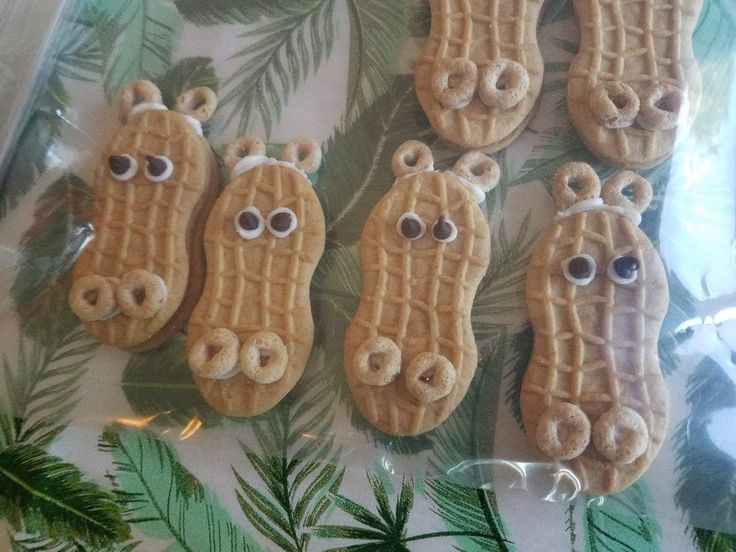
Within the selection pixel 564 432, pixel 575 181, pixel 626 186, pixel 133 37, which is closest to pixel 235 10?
pixel 133 37

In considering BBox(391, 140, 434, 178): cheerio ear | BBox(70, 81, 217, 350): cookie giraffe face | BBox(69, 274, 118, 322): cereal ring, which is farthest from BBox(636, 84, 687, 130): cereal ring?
BBox(69, 274, 118, 322): cereal ring

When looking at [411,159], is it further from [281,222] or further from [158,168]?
[158,168]

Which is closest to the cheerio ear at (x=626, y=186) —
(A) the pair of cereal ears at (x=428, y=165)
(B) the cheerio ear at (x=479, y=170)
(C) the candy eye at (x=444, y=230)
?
(A) the pair of cereal ears at (x=428, y=165)

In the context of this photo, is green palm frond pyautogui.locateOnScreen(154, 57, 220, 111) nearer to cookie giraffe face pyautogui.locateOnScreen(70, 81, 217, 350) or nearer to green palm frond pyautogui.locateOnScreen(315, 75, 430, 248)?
cookie giraffe face pyautogui.locateOnScreen(70, 81, 217, 350)

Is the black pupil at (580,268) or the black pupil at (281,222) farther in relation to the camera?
the black pupil at (281,222)

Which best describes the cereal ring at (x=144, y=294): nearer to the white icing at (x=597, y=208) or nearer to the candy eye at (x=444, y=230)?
the candy eye at (x=444, y=230)

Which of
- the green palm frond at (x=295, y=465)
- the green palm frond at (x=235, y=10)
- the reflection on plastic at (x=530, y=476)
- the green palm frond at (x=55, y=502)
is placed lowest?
the green palm frond at (x=55, y=502)
